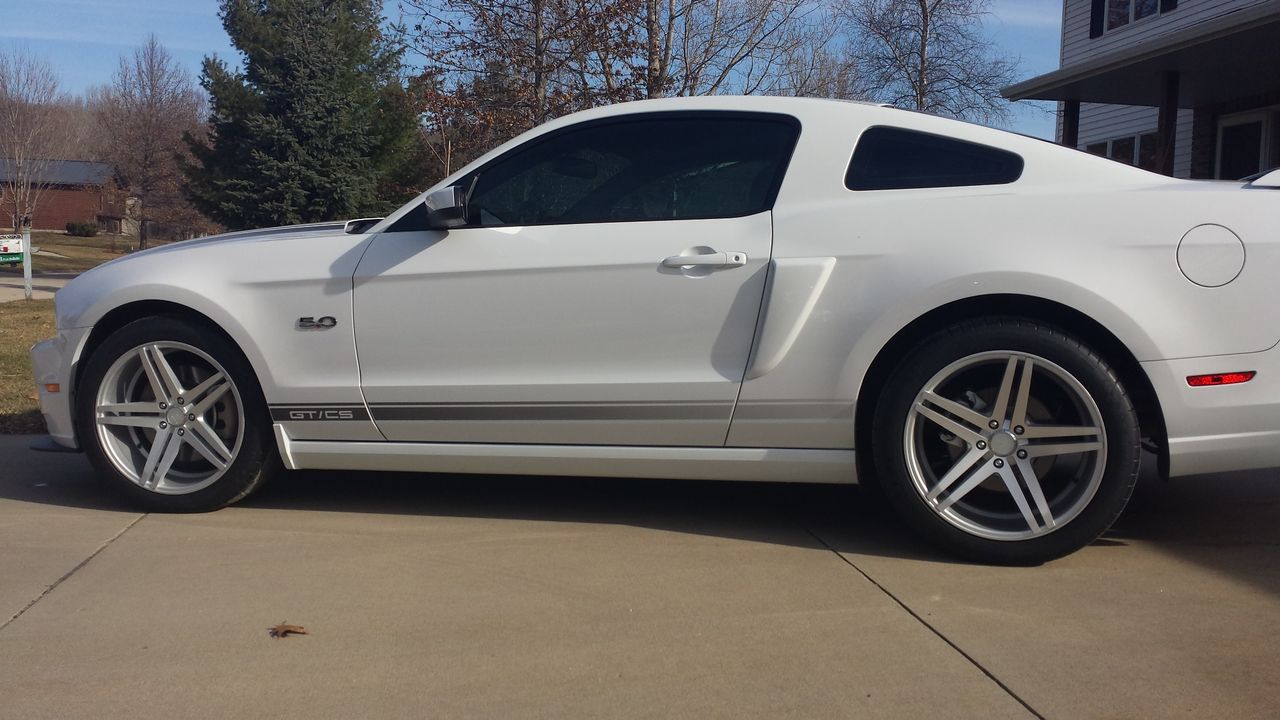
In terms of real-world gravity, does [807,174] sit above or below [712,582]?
above

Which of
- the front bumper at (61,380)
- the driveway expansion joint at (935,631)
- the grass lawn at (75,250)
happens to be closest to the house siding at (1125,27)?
the driveway expansion joint at (935,631)

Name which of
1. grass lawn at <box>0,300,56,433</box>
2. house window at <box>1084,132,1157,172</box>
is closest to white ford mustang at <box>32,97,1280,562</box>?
grass lawn at <box>0,300,56,433</box>

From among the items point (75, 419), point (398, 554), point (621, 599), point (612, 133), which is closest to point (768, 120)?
point (612, 133)

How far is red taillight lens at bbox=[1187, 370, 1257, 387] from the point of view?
3.46 m

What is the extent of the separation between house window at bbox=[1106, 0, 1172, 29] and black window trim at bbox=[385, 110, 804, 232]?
1638 cm

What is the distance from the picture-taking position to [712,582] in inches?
141

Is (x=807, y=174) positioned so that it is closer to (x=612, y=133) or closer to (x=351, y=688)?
(x=612, y=133)

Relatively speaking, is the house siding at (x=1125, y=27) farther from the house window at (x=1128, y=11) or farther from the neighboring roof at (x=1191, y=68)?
the neighboring roof at (x=1191, y=68)

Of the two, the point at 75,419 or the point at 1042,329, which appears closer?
the point at 1042,329

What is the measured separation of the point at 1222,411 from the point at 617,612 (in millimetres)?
2050

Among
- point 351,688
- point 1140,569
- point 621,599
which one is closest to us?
point 351,688

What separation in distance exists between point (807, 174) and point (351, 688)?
2.30 metres

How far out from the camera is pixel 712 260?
3807mm

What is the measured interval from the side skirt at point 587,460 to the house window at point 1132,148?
15.2 m
